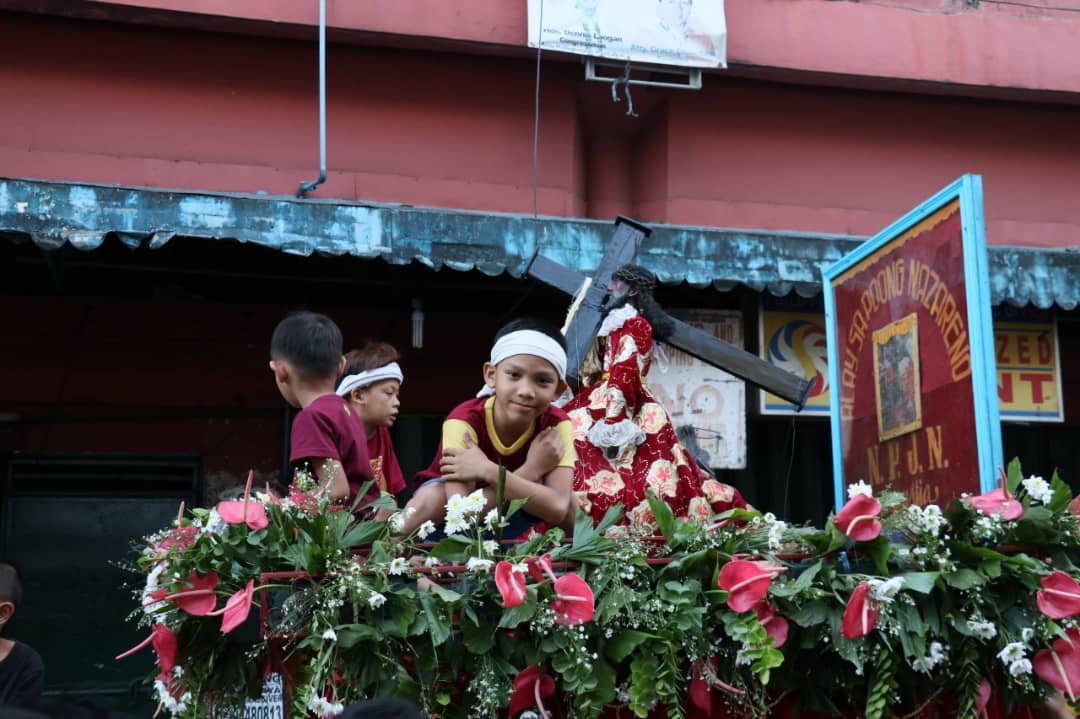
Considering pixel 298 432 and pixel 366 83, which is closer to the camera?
pixel 298 432

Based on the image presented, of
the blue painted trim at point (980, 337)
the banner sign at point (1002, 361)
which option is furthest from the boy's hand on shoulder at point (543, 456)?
the banner sign at point (1002, 361)

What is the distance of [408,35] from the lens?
7879 millimetres

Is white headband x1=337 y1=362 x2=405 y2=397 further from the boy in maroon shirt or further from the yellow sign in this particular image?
the yellow sign

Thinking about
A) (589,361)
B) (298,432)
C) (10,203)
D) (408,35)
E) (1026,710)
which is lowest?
(1026,710)

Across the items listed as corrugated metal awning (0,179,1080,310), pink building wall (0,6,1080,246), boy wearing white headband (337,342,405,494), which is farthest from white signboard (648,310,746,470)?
boy wearing white headband (337,342,405,494)

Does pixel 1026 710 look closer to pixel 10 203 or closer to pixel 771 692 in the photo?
pixel 771 692

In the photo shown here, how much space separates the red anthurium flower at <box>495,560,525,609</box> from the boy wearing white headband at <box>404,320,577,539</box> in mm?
605

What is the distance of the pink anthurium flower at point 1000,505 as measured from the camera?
2986mm

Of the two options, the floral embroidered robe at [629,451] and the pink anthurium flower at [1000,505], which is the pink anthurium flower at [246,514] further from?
the floral embroidered robe at [629,451]

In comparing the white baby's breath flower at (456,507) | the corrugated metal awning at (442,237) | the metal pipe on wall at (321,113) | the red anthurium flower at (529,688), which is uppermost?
the metal pipe on wall at (321,113)

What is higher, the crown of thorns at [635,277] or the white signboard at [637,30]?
the white signboard at [637,30]

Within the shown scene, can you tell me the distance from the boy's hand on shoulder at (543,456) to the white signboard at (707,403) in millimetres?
3730

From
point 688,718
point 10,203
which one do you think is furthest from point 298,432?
point 10,203

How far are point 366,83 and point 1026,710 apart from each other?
6.17m
